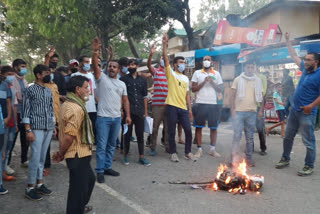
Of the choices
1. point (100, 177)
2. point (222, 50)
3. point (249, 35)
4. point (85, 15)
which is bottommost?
point (100, 177)

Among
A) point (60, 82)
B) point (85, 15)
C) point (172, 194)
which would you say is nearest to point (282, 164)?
point (172, 194)

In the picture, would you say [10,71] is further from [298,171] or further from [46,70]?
[298,171]

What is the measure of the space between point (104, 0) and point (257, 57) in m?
10.3

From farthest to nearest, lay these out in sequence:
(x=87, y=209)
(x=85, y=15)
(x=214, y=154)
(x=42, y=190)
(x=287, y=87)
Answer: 1. (x=85, y=15)
2. (x=287, y=87)
3. (x=214, y=154)
4. (x=42, y=190)
5. (x=87, y=209)

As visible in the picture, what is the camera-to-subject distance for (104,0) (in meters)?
17.1

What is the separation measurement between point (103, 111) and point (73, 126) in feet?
5.70

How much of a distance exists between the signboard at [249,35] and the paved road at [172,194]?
8.59 meters

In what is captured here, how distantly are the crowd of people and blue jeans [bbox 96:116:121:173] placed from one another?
0.05 feet

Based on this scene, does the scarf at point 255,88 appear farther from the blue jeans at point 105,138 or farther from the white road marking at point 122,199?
the white road marking at point 122,199

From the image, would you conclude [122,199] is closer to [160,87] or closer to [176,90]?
[176,90]

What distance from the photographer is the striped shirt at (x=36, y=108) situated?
3.82 meters

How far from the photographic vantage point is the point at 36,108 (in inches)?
153

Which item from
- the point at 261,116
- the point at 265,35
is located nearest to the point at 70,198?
the point at 261,116

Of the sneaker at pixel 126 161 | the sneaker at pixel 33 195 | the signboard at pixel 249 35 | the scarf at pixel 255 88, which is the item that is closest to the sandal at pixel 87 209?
the sneaker at pixel 33 195
